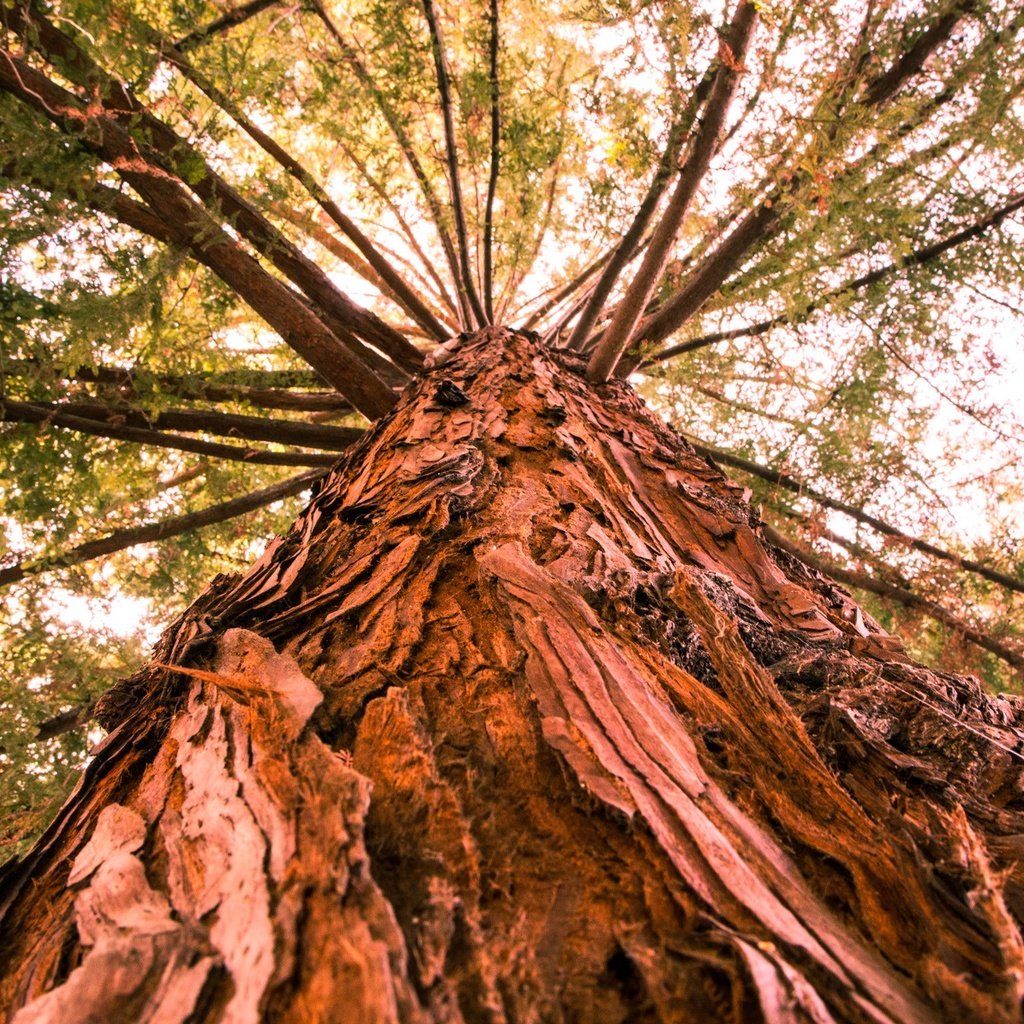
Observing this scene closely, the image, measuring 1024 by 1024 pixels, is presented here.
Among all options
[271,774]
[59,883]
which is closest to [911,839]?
[271,774]

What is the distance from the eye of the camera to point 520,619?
3.18 feet

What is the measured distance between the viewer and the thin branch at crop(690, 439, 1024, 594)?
3647 mm

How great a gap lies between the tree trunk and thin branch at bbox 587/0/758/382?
1645mm

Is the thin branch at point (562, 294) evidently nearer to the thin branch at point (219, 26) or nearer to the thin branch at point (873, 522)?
the thin branch at point (873, 522)

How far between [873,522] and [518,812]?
12.3ft

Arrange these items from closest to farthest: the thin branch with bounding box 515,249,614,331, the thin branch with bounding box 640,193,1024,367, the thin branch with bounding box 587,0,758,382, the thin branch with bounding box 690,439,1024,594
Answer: the thin branch with bounding box 587,0,758,382 → the thin branch with bounding box 640,193,1024,367 → the thin branch with bounding box 690,439,1024,594 → the thin branch with bounding box 515,249,614,331

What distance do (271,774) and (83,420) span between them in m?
2.89

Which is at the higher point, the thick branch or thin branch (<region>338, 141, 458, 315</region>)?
thin branch (<region>338, 141, 458, 315</region>)

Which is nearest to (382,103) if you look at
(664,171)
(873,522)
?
(664,171)

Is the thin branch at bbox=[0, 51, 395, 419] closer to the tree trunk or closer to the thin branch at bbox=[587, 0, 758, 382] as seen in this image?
the thin branch at bbox=[587, 0, 758, 382]

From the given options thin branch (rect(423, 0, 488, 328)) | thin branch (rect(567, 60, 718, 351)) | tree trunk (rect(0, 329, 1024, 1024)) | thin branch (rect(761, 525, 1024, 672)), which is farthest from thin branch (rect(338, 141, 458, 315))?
tree trunk (rect(0, 329, 1024, 1024))

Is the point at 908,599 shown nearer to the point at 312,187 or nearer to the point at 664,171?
the point at 664,171

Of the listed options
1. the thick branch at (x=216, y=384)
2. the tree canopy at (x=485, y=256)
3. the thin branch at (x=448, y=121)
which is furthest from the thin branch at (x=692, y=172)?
the thick branch at (x=216, y=384)

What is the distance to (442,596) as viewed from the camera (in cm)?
111
